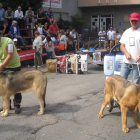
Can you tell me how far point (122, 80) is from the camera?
4.46 m

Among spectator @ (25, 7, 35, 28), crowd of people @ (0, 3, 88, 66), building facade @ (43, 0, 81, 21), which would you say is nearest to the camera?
crowd of people @ (0, 3, 88, 66)

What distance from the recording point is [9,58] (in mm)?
4824

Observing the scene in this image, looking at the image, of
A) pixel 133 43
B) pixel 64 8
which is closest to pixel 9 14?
pixel 133 43

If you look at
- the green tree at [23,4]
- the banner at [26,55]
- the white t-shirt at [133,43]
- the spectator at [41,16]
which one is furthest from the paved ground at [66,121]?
the spectator at [41,16]

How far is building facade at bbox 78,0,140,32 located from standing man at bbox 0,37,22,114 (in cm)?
2477

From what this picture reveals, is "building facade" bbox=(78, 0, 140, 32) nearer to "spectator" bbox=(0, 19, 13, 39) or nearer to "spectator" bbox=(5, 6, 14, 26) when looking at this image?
"spectator" bbox=(5, 6, 14, 26)

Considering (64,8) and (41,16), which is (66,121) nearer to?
(41,16)

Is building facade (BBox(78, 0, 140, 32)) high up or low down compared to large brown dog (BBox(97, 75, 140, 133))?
up

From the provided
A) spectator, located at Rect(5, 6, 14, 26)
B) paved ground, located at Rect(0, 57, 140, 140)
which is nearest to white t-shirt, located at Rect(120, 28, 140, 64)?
paved ground, located at Rect(0, 57, 140, 140)

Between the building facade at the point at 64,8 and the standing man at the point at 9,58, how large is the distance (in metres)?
18.3

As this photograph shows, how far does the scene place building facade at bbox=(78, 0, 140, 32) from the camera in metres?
28.2

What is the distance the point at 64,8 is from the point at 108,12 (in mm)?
6722

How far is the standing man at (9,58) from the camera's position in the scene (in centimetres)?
483

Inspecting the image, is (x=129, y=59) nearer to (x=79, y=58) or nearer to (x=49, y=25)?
(x=79, y=58)
